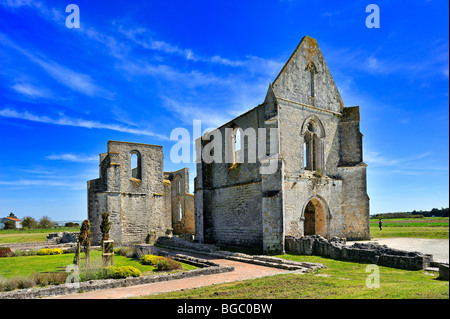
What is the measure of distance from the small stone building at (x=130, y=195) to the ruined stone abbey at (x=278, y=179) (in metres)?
0.08

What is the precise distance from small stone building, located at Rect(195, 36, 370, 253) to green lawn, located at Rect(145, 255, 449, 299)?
5988 millimetres

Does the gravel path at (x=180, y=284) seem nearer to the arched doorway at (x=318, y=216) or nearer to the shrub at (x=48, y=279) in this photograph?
the shrub at (x=48, y=279)

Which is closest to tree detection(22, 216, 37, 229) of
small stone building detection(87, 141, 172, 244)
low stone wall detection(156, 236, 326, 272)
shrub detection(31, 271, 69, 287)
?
small stone building detection(87, 141, 172, 244)

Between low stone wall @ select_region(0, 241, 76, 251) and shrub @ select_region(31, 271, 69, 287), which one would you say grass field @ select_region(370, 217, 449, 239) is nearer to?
shrub @ select_region(31, 271, 69, 287)

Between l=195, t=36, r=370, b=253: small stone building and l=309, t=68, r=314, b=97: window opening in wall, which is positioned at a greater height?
l=309, t=68, r=314, b=97: window opening in wall

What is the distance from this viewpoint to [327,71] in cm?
2041

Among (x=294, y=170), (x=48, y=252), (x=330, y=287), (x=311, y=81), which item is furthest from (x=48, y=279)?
(x=311, y=81)

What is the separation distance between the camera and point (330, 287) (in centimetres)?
826

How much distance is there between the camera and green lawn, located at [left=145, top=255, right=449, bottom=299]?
23.4 ft

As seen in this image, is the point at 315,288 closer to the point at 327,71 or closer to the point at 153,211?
the point at 327,71

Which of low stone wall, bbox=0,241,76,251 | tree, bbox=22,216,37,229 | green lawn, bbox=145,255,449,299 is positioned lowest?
tree, bbox=22,216,37,229

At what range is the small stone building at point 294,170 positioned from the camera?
1681 cm

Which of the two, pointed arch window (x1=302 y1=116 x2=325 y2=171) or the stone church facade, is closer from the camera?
pointed arch window (x1=302 y1=116 x2=325 y2=171)
